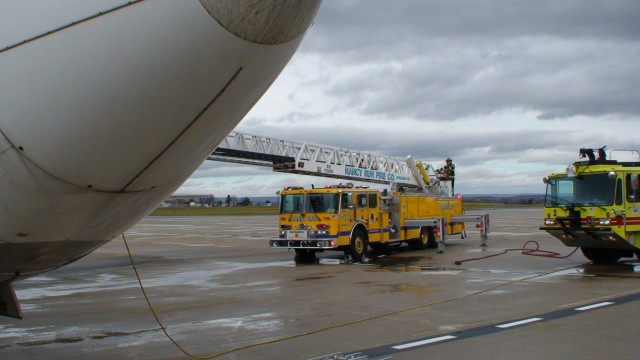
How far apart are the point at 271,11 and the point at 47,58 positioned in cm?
108

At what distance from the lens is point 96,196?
11.8 ft

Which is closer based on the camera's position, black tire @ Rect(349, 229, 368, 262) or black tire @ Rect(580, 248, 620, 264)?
black tire @ Rect(580, 248, 620, 264)

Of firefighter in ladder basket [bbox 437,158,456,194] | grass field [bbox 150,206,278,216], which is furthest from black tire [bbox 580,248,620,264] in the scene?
grass field [bbox 150,206,278,216]

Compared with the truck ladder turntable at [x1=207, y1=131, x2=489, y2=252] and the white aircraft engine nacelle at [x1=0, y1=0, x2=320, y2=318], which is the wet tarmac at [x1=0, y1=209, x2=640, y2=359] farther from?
the white aircraft engine nacelle at [x1=0, y1=0, x2=320, y2=318]

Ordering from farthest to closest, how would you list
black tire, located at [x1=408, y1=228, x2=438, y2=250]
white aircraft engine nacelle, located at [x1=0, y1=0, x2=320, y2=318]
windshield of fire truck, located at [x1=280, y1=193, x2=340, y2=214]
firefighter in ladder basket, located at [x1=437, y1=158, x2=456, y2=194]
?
firefighter in ladder basket, located at [x1=437, y1=158, x2=456, y2=194], black tire, located at [x1=408, y1=228, x2=438, y2=250], windshield of fire truck, located at [x1=280, y1=193, x2=340, y2=214], white aircraft engine nacelle, located at [x1=0, y1=0, x2=320, y2=318]

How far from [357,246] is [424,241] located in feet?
14.5

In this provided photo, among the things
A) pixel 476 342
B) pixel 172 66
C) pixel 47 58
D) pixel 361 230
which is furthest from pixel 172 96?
pixel 361 230

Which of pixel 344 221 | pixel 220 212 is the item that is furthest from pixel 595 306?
pixel 220 212

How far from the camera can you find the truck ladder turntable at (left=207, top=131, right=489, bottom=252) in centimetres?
1970

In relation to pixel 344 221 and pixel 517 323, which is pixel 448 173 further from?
pixel 517 323

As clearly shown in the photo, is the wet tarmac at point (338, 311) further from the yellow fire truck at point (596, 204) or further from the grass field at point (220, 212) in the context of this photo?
the grass field at point (220, 212)

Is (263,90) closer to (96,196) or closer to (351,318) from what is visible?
(96,196)

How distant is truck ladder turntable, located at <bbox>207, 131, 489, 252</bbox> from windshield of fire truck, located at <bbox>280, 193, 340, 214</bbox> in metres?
1.86

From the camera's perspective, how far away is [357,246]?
19.2 m
